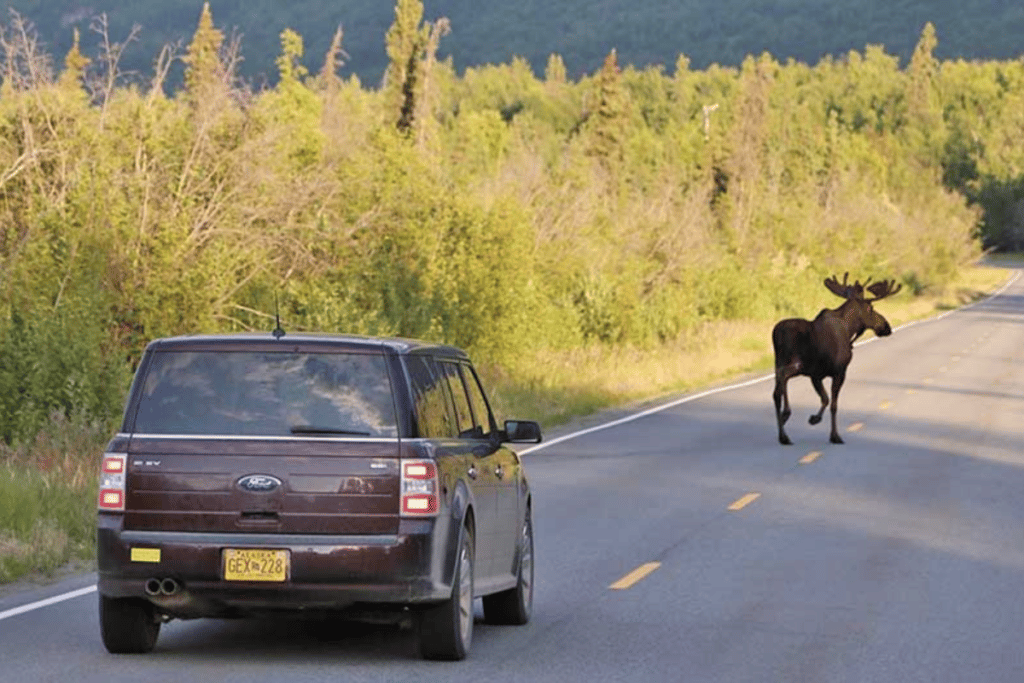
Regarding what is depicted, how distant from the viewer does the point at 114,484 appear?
11.0 metres

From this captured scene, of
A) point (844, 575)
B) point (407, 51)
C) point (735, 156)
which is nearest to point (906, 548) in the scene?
point (844, 575)

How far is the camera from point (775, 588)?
49.1 ft

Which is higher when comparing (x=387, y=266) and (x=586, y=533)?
(x=387, y=266)

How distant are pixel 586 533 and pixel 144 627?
23.9 feet

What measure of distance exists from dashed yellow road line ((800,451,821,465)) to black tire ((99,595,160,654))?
49.1 ft

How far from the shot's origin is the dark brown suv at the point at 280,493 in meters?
10.8

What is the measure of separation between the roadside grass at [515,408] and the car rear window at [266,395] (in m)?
4.28

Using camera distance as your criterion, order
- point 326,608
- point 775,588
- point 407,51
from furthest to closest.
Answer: point 407,51, point 775,588, point 326,608

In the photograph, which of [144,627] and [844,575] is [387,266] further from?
[144,627]

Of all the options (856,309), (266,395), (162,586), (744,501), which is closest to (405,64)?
(856,309)

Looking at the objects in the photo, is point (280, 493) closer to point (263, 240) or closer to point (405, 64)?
point (263, 240)

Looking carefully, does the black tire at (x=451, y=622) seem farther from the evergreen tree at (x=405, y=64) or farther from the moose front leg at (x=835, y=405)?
the evergreen tree at (x=405, y=64)

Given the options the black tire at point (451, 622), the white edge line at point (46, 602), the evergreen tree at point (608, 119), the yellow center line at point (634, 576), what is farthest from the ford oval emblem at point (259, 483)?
the evergreen tree at point (608, 119)

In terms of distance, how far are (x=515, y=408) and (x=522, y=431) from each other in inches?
745
